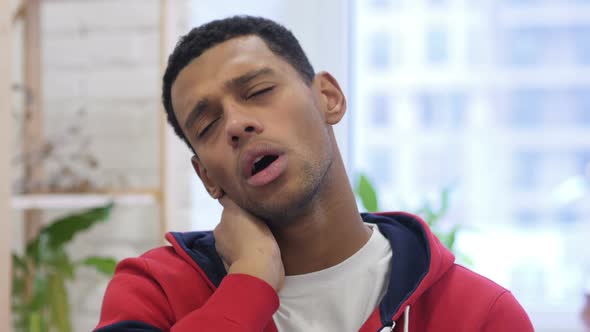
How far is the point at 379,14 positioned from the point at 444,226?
2.36 ft

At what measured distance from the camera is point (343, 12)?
2.25 meters

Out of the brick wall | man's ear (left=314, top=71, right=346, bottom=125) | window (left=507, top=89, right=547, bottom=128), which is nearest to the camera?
man's ear (left=314, top=71, right=346, bottom=125)

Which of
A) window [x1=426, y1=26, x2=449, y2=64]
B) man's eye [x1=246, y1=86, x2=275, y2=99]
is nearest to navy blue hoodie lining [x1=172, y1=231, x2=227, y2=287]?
man's eye [x1=246, y1=86, x2=275, y2=99]

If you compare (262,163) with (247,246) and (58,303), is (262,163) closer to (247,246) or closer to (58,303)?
(247,246)

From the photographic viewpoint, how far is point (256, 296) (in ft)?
2.99

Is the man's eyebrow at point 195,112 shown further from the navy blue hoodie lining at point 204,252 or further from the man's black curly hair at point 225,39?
the navy blue hoodie lining at point 204,252

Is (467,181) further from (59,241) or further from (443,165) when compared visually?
(59,241)

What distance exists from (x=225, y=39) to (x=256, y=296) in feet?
1.33

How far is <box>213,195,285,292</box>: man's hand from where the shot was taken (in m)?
0.96

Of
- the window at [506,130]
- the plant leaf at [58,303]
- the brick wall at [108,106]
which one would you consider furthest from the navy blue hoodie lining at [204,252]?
the window at [506,130]

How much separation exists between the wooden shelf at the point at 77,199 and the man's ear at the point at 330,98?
2.66ft

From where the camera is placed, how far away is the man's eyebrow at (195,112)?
103 cm

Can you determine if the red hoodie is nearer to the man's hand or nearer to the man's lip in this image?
the man's hand

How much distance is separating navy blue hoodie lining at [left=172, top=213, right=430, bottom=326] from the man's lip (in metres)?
0.17
